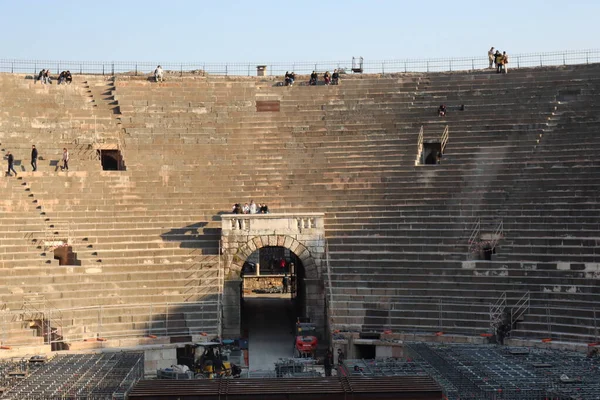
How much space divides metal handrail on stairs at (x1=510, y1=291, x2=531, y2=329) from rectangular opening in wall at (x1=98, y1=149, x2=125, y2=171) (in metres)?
16.7

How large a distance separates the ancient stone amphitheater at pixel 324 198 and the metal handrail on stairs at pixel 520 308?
7 cm

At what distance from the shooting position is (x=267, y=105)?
44.2m

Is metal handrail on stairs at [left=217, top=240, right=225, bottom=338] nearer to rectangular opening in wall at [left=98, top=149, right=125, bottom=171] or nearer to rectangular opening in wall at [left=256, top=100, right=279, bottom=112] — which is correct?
rectangular opening in wall at [left=98, top=149, right=125, bottom=171]

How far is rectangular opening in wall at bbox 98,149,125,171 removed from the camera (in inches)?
1629

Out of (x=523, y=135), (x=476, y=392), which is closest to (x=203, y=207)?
(x=523, y=135)

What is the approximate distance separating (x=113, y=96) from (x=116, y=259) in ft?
35.4

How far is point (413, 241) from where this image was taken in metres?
36.4

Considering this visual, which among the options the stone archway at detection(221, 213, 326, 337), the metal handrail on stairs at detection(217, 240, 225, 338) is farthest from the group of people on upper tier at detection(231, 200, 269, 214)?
the metal handrail on stairs at detection(217, 240, 225, 338)

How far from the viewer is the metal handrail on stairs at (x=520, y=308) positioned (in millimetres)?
33441

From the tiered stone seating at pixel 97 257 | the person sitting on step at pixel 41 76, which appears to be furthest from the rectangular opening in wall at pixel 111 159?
the person sitting on step at pixel 41 76

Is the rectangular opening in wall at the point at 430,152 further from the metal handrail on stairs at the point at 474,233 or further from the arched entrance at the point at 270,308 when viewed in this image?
the arched entrance at the point at 270,308

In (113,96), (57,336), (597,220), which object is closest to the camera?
(57,336)

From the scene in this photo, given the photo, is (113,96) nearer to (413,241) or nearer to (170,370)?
(413,241)

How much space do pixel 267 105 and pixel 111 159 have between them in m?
7.09
